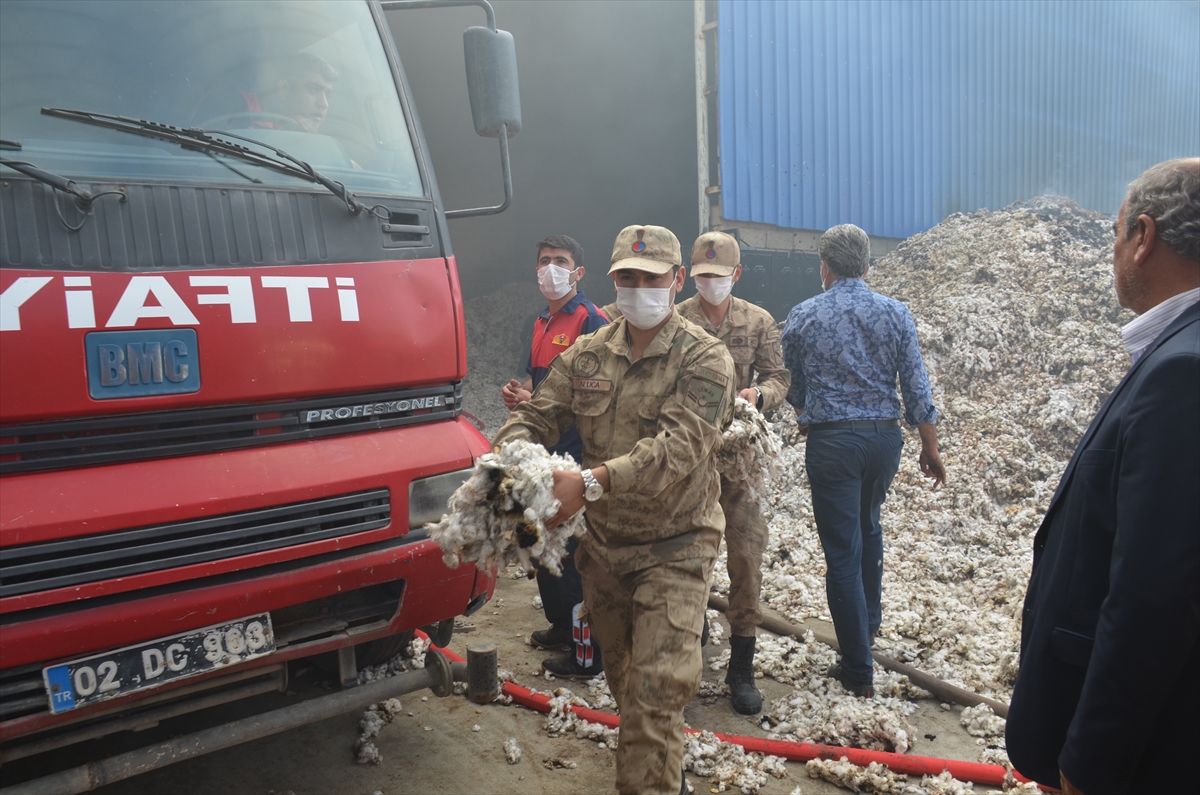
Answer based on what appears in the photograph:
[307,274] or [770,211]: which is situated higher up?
[770,211]

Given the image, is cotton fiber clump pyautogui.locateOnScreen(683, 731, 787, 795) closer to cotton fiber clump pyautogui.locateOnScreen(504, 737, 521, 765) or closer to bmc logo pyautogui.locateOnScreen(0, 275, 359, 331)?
cotton fiber clump pyautogui.locateOnScreen(504, 737, 521, 765)

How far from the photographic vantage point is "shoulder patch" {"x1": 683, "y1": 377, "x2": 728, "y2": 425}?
2398 mm

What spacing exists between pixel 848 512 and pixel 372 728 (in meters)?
2.21

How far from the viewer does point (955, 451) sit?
21.8 feet

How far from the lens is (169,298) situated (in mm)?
2314

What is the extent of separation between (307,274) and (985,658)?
11.8 ft

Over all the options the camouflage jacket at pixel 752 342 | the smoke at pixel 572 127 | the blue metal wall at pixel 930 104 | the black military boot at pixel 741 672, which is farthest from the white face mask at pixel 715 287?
the smoke at pixel 572 127

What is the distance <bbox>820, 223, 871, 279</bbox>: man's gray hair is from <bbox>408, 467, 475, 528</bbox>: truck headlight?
2107 millimetres

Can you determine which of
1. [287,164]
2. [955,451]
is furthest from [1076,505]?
[955,451]

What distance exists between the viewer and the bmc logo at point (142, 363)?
2176mm

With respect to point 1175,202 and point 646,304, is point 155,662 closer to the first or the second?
point 646,304

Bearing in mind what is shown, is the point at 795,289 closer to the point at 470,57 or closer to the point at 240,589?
the point at 470,57

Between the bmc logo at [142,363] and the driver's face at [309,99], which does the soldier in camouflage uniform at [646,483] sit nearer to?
the bmc logo at [142,363]

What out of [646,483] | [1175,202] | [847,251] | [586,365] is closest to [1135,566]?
[1175,202]
